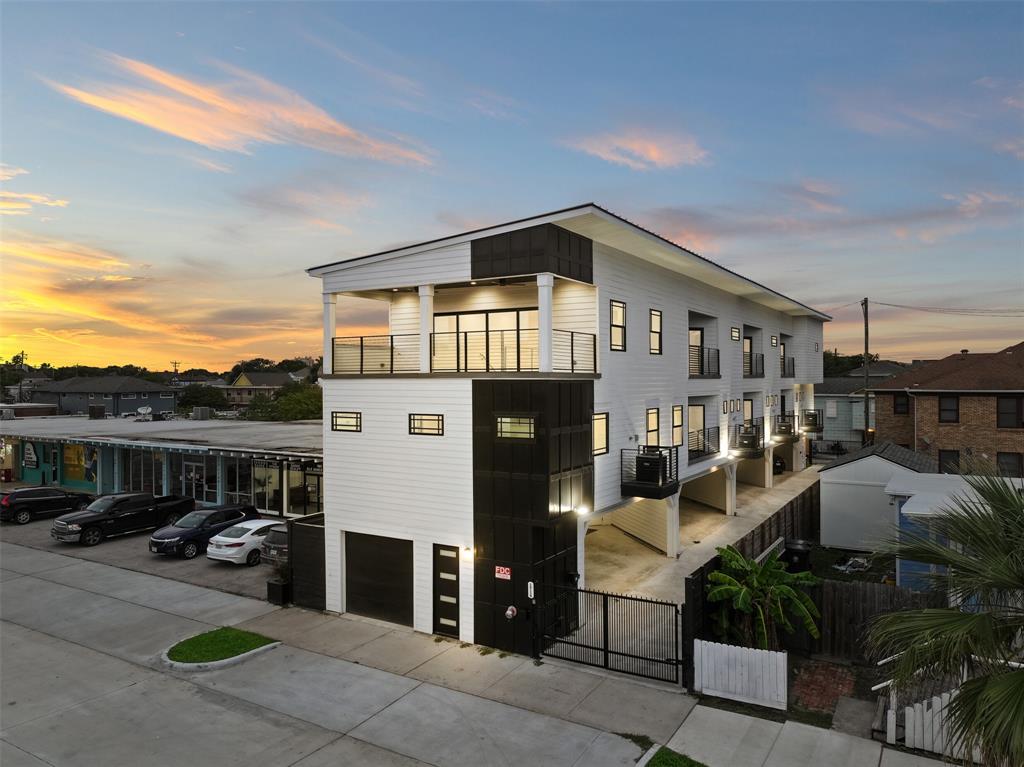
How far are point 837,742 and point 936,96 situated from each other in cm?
1929

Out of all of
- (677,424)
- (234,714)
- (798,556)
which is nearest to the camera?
(234,714)

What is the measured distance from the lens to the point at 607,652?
41.5 ft

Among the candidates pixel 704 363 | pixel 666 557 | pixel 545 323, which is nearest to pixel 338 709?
pixel 545 323

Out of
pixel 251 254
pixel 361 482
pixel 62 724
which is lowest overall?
pixel 62 724

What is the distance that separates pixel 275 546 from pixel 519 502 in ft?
34.5

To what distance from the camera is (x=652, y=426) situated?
19812mm

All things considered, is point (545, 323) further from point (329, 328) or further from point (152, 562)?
point (152, 562)

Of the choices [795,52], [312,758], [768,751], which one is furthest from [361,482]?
[795,52]

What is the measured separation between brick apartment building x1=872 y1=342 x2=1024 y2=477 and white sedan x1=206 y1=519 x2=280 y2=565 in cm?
2895

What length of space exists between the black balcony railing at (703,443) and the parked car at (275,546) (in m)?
14.5

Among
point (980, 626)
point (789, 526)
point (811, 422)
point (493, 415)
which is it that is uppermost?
point (493, 415)

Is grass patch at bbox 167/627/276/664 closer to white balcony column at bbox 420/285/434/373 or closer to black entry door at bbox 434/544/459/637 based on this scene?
black entry door at bbox 434/544/459/637

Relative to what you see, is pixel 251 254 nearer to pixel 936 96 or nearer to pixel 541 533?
pixel 541 533

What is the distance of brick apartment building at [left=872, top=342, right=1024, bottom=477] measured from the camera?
27.2 m
